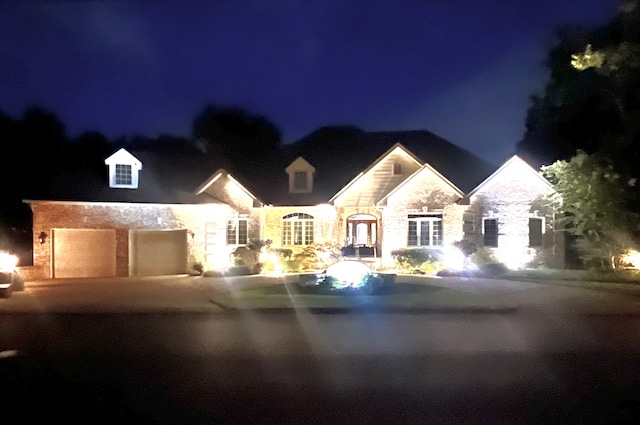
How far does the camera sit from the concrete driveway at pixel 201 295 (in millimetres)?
17906

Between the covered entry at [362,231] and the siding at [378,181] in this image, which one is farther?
the covered entry at [362,231]

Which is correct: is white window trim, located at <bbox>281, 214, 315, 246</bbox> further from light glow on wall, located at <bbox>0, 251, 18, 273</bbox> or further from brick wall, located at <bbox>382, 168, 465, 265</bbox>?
light glow on wall, located at <bbox>0, 251, 18, 273</bbox>

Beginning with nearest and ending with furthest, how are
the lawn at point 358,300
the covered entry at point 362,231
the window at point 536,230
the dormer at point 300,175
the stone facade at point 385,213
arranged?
the lawn at point 358,300
the stone facade at point 385,213
the window at point 536,230
the covered entry at point 362,231
the dormer at point 300,175

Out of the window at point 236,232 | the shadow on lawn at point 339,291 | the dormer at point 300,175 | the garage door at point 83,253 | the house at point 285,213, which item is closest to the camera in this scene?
the shadow on lawn at point 339,291

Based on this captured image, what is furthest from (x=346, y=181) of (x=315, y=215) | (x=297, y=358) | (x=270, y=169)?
(x=297, y=358)

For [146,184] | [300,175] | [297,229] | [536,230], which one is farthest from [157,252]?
[536,230]

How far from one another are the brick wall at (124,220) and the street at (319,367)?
36.9 feet

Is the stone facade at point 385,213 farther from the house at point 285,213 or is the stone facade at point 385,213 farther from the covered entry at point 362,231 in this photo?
the covered entry at point 362,231

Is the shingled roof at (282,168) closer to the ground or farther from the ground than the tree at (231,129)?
closer to the ground

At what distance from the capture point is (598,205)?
25.6m

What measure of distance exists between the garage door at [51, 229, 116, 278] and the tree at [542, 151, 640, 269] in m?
18.6

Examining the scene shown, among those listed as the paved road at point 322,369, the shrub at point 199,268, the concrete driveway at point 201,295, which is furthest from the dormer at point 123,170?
the paved road at point 322,369

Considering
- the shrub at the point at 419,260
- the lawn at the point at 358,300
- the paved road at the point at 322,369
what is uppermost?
the shrub at the point at 419,260

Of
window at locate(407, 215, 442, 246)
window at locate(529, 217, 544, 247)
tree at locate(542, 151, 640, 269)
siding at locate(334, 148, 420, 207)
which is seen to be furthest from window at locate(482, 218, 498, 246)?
siding at locate(334, 148, 420, 207)
